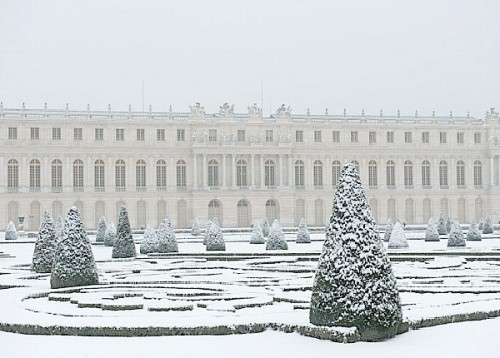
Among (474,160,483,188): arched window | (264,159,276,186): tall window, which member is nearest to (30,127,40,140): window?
(264,159,276,186): tall window

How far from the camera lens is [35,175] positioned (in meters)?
63.4

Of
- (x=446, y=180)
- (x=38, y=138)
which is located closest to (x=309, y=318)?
(x=38, y=138)

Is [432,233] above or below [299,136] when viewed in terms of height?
below

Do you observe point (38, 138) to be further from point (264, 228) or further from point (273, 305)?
point (273, 305)

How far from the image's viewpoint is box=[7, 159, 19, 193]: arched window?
6275 centimetres

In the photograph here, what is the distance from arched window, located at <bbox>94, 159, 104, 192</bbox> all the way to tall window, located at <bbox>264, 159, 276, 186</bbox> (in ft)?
39.2

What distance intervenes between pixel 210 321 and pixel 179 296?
3.34 metres

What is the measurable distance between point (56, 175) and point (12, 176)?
9.93ft

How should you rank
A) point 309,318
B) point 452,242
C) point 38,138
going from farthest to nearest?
point 38,138 < point 452,242 < point 309,318

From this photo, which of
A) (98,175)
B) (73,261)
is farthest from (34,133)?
(73,261)

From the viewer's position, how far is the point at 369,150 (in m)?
68.2

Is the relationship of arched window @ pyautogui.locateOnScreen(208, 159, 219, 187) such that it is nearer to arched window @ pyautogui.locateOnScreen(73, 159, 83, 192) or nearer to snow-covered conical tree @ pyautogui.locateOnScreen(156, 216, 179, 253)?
arched window @ pyautogui.locateOnScreen(73, 159, 83, 192)

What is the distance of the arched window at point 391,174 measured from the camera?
226ft

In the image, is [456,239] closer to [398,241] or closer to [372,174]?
[398,241]
